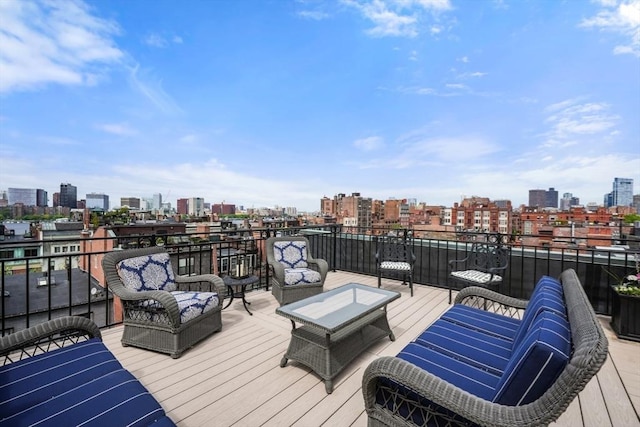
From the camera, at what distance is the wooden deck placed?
171cm

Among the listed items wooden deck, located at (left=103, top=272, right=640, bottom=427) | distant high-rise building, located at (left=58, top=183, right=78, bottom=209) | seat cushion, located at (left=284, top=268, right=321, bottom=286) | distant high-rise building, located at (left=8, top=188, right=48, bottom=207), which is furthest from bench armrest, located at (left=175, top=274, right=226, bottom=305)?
distant high-rise building, located at (left=58, top=183, right=78, bottom=209)

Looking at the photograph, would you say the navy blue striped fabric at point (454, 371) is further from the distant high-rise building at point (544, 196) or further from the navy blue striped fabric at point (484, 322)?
the distant high-rise building at point (544, 196)

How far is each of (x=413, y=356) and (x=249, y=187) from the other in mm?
22874

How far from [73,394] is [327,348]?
57.9 inches

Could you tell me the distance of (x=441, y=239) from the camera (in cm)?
505

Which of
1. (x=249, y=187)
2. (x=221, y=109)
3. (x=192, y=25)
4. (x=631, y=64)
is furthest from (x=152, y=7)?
(x=249, y=187)

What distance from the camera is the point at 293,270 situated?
12.9ft

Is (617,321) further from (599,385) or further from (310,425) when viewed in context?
(310,425)

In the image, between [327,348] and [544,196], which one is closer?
[327,348]

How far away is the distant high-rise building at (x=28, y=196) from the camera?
19.5ft

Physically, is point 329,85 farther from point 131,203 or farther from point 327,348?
point 131,203

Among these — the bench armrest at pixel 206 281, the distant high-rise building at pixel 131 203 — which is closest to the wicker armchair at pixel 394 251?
the bench armrest at pixel 206 281

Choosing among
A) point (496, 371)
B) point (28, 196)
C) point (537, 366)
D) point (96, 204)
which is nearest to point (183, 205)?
point (96, 204)

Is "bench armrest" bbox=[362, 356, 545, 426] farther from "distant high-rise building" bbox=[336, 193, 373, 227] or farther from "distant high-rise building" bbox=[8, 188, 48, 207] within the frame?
"distant high-rise building" bbox=[336, 193, 373, 227]
